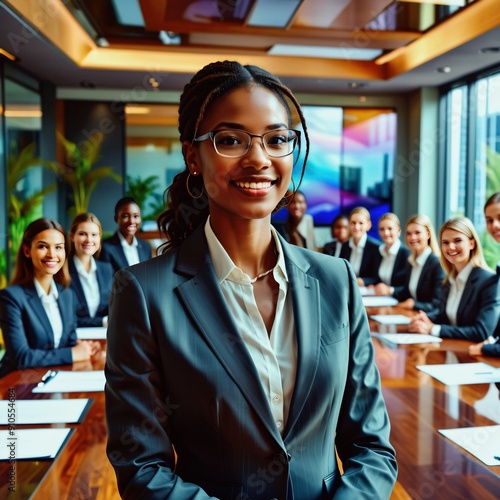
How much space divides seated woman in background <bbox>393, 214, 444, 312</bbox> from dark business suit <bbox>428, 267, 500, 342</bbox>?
100 centimetres

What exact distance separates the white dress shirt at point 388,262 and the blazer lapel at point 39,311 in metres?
3.98

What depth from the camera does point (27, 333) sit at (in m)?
3.23

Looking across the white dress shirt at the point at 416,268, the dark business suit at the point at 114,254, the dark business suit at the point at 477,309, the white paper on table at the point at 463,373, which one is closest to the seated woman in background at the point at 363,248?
the white dress shirt at the point at 416,268

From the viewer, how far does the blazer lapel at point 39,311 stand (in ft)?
10.6

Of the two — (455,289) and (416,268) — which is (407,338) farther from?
(416,268)

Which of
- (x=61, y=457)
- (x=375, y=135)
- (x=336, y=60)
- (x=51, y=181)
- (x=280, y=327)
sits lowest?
(x=61, y=457)

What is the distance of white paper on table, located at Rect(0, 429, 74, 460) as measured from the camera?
1827 millimetres

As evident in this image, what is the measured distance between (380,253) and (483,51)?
276 centimetres

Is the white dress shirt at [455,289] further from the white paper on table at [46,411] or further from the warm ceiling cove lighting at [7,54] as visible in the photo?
the warm ceiling cove lighting at [7,54]

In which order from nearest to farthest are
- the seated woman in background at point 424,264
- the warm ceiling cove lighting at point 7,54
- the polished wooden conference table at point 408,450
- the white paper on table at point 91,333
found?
1. the polished wooden conference table at point 408,450
2. the white paper on table at point 91,333
3. the seated woman in background at point 424,264
4. the warm ceiling cove lighting at point 7,54

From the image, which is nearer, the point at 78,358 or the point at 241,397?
the point at 241,397

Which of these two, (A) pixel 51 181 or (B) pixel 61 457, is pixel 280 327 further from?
(A) pixel 51 181

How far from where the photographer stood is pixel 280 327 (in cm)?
115

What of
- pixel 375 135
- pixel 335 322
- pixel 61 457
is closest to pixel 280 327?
pixel 335 322
